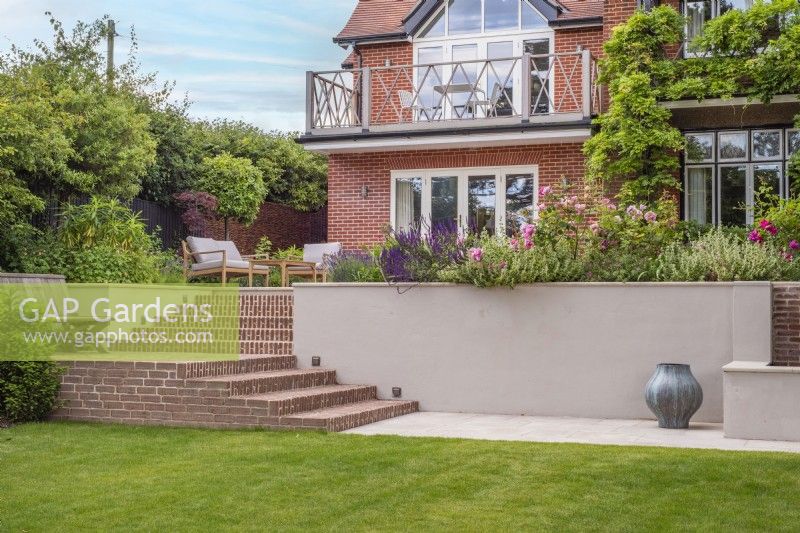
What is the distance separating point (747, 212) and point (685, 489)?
35.2 ft

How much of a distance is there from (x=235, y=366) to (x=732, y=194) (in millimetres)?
9450

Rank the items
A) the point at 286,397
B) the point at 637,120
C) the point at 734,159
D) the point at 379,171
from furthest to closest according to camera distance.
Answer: the point at 379,171
the point at 734,159
the point at 637,120
the point at 286,397

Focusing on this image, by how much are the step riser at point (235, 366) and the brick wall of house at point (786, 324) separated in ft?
17.7

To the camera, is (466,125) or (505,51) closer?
(466,125)

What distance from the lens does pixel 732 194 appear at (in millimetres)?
16969

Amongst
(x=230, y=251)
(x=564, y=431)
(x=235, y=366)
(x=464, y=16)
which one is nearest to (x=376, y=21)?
(x=464, y=16)

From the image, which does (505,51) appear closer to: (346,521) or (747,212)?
(747,212)

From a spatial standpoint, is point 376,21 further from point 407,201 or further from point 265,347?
point 265,347

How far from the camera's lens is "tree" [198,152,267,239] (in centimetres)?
2434

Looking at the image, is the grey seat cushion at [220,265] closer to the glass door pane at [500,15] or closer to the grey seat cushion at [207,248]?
the grey seat cushion at [207,248]

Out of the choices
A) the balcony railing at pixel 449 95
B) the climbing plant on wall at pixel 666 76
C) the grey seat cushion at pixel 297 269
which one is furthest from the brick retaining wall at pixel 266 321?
the climbing plant on wall at pixel 666 76

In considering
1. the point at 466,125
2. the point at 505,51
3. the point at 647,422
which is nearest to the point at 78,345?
the point at 647,422

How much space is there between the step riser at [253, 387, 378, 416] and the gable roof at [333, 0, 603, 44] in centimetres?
951

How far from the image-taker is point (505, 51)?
19.5m
